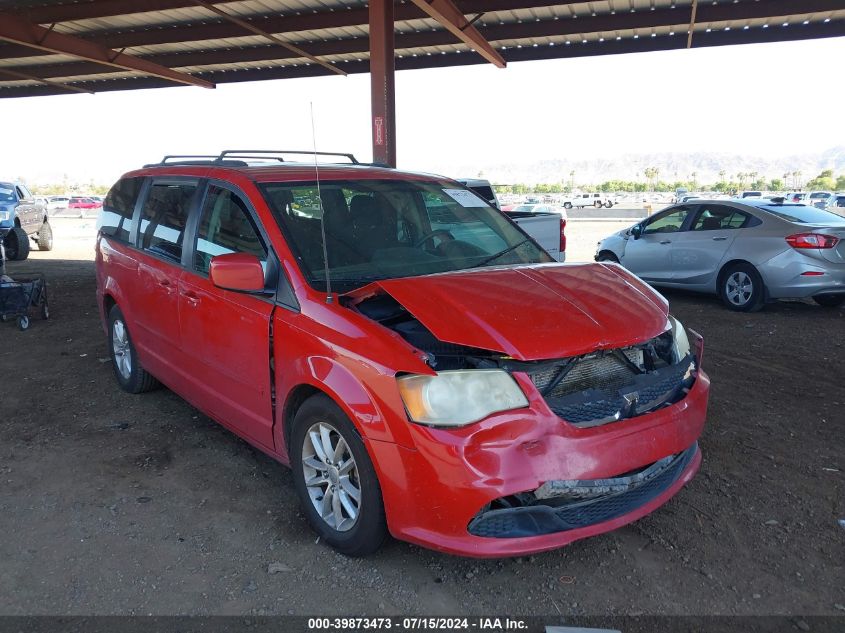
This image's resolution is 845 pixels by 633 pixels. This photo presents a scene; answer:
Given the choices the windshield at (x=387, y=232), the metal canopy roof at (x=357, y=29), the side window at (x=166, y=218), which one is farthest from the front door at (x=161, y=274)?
the metal canopy roof at (x=357, y=29)

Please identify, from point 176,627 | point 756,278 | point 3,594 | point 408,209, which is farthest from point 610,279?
point 756,278

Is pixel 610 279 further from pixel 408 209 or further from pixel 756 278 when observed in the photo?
pixel 756 278

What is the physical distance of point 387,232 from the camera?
3.81 meters

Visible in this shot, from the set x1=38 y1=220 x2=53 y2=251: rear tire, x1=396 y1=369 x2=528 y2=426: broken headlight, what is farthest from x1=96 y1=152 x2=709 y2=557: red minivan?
x1=38 y1=220 x2=53 y2=251: rear tire

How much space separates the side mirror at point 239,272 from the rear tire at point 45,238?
1727cm

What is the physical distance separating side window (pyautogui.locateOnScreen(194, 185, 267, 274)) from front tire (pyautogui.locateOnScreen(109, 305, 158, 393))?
1534 millimetres

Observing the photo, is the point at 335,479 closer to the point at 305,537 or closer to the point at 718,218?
the point at 305,537

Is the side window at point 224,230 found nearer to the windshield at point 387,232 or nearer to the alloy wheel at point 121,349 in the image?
the windshield at point 387,232

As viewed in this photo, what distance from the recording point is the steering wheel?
3.87 meters

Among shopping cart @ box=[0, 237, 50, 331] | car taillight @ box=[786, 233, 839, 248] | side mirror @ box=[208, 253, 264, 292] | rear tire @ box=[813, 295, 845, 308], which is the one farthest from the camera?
rear tire @ box=[813, 295, 845, 308]

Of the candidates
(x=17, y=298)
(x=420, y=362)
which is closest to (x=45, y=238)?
(x=17, y=298)

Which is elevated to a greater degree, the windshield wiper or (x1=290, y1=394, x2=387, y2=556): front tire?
the windshield wiper

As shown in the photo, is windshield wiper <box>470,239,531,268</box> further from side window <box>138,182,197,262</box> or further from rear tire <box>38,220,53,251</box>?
rear tire <box>38,220,53,251</box>

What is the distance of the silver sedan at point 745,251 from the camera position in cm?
809
